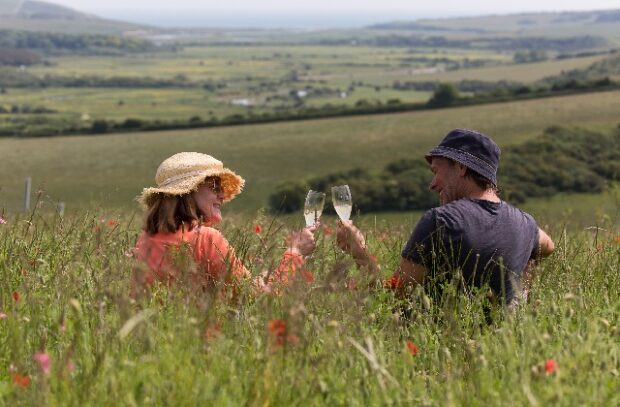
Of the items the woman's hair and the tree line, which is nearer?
the woman's hair

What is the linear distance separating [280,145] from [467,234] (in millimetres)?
77136

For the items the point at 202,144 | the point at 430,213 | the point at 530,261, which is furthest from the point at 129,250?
the point at 202,144

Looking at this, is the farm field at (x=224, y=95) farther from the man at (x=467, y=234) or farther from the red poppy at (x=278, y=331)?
the red poppy at (x=278, y=331)

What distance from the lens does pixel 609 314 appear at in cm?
338

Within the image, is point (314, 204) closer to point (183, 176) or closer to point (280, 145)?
point (183, 176)

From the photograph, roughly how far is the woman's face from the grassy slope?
6377cm

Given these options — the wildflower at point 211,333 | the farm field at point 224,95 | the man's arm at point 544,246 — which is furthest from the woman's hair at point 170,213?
the farm field at point 224,95

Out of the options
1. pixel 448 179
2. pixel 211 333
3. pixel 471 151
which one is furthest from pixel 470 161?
pixel 211 333

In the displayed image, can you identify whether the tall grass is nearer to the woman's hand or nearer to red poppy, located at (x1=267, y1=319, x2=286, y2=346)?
red poppy, located at (x1=267, y1=319, x2=286, y2=346)

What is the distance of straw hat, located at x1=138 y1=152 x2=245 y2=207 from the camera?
4.23 metres

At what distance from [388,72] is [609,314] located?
19955cm

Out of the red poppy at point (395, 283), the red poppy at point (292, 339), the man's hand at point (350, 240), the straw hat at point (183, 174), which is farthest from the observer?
the straw hat at point (183, 174)

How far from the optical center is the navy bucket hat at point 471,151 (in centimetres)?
435

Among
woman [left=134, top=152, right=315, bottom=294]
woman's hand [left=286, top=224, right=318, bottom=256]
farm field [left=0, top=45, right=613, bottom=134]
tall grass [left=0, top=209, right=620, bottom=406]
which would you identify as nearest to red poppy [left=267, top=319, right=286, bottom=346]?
tall grass [left=0, top=209, right=620, bottom=406]
